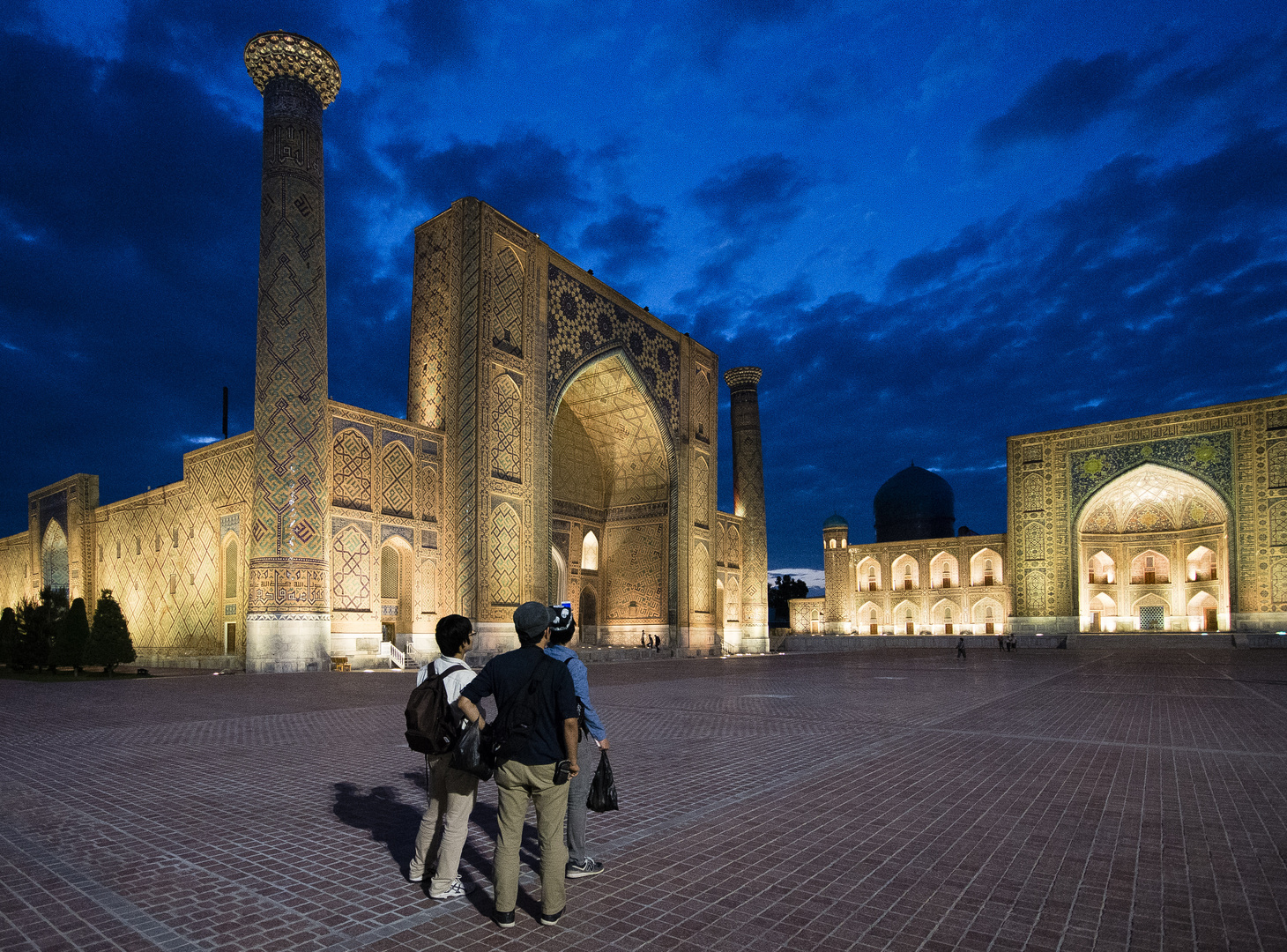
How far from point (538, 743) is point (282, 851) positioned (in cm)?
161

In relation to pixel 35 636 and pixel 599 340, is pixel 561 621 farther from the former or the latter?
pixel 599 340

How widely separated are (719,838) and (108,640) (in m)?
15.5

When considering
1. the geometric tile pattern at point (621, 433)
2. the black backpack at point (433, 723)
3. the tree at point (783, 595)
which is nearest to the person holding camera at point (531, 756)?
the black backpack at point (433, 723)

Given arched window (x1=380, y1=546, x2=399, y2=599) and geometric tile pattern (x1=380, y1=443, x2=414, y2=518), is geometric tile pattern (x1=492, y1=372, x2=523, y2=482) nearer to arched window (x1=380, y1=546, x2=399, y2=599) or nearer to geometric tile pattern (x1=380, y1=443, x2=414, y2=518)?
geometric tile pattern (x1=380, y1=443, x2=414, y2=518)

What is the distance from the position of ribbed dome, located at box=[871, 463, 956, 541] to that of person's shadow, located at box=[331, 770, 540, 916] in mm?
43685

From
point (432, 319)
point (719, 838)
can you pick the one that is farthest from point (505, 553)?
point (719, 838)

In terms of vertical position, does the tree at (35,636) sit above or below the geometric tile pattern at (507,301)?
below

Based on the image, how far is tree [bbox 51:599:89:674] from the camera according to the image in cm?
1534

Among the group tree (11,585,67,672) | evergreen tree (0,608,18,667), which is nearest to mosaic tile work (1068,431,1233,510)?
tree (11,585,67,672)

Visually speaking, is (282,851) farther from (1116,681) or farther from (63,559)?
(63,559)

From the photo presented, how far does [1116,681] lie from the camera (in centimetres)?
1286

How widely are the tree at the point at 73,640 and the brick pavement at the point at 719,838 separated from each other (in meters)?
9.32

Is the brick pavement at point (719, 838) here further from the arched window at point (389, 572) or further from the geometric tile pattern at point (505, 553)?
the arched window at point (389, 572)

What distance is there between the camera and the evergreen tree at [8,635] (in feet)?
57.0
